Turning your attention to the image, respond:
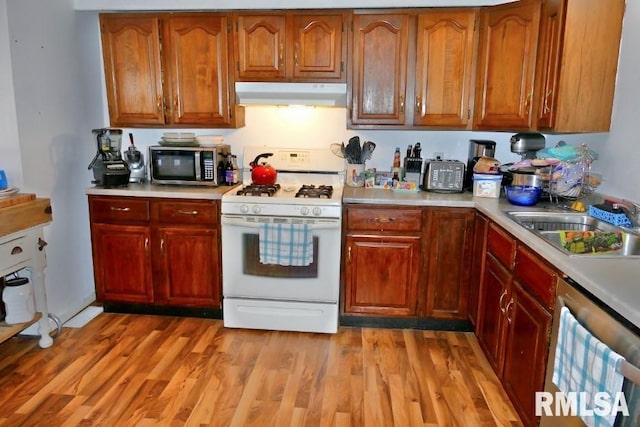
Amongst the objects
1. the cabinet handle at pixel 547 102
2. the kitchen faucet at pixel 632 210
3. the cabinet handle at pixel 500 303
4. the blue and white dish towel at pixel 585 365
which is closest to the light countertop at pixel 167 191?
the cabinet handle at pixel 500 303

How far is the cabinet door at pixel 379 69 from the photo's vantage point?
10.1 ft

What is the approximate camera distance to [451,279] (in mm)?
3057

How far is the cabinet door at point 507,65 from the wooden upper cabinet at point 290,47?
934 mm

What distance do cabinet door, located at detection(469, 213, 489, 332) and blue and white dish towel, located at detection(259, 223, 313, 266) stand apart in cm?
104

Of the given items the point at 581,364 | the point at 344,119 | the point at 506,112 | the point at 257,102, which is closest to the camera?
the point at 581,364

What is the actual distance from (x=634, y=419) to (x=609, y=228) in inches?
47.4

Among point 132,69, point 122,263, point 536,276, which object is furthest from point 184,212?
point 536,276

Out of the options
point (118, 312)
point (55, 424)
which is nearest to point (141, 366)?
point (55, 424)

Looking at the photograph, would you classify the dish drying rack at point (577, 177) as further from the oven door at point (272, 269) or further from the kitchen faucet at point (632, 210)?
the oven door at point (272, 269)

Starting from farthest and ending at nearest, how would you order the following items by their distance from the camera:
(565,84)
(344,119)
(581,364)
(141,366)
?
1. (344,119)
2. (141,366)
3. (565,84)
4. (581,364)

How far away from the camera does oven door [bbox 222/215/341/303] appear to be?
2.98 m

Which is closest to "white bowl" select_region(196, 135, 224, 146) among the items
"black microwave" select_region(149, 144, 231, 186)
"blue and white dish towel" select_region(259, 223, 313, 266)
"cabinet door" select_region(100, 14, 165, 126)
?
"black microwave" select_region(149, 144, 231, 186)

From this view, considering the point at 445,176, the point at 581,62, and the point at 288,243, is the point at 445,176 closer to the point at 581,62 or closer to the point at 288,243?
the point at 581,62

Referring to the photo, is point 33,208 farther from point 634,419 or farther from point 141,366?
point 634,419
